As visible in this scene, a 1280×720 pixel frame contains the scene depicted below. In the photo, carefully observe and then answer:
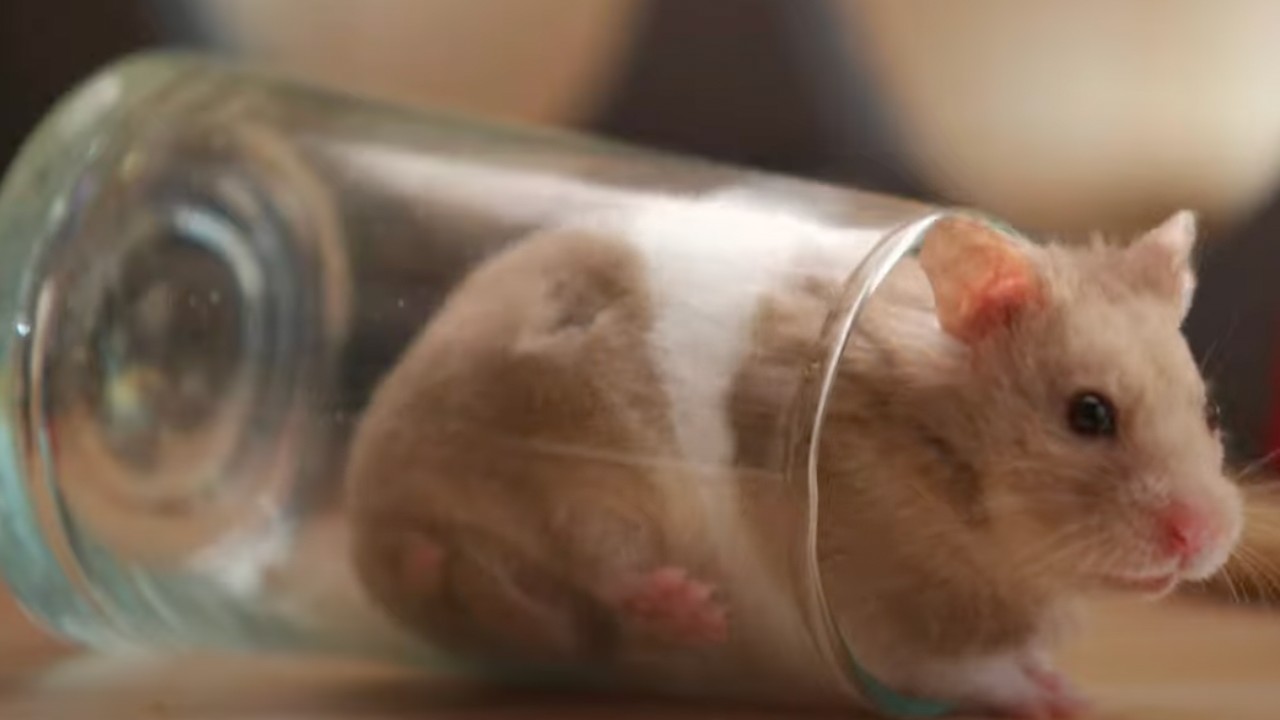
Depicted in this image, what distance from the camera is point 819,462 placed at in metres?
0.66

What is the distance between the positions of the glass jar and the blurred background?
0.34 m

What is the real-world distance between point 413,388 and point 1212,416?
322 mm

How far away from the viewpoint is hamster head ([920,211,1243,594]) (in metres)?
0.65

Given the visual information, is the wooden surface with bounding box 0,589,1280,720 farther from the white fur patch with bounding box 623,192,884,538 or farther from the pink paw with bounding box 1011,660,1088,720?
the white fur patch with bounding box 623,192,884,538

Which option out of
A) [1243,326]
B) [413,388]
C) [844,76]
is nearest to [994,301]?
[413,388]

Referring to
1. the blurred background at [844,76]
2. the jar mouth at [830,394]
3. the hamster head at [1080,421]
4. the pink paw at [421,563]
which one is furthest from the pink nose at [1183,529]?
the blurred background at [844,76]

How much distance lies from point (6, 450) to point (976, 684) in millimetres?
425

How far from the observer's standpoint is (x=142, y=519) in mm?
837

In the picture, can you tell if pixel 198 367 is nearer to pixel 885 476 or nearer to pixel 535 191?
pixel 535 191

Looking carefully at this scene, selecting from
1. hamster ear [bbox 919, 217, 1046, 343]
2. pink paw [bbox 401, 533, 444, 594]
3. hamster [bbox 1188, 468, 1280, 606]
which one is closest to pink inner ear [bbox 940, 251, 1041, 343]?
hamster ear [bbox 919, 217, 1046, 343]

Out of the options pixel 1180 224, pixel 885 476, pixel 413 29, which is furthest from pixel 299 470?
pixel 413 29

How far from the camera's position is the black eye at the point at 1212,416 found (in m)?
0.69

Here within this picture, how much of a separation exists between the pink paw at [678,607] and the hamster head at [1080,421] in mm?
111

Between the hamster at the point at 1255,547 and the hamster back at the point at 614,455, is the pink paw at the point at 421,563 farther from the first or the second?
the hamster at the point at 1255,547
